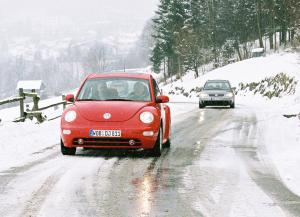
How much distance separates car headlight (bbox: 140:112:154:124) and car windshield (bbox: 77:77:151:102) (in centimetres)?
71

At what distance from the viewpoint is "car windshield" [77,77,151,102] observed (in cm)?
1072

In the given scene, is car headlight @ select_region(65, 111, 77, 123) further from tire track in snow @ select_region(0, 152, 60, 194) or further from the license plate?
tire track in snow @ select_region(0, 152, 60, 194)

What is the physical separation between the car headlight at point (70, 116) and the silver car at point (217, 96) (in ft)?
64.3

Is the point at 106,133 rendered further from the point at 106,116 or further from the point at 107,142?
the point at 106,116

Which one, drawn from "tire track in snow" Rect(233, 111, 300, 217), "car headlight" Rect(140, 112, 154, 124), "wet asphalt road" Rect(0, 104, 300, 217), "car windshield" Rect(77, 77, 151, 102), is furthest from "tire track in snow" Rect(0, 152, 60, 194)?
"tire track in snow" Rect(233, 111, 300, 217)

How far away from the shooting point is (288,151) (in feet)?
34.9

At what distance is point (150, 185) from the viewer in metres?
7.15

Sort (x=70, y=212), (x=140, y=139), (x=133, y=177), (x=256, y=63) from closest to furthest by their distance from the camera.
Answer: (x=70, y=212) < (x=133, y=177) < (x=140, y=139) < (x=256, y=63)

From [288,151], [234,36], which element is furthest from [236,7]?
[288,151]

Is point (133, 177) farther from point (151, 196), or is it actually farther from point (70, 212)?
point (70, 212)

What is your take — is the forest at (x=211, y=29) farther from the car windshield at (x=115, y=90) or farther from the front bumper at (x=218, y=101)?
the car windshield at (x=115, y=90)

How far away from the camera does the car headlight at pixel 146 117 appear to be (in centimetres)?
992

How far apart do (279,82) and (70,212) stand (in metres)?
33.8

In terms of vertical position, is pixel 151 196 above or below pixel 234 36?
below
